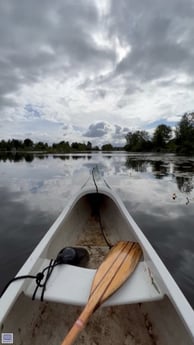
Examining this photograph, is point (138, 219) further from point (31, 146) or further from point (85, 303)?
point (31, 146)

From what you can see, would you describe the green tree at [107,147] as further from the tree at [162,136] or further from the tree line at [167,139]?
the tree at [162,136]

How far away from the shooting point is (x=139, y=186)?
9.33 metres

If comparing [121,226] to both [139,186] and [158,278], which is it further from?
[139,186]

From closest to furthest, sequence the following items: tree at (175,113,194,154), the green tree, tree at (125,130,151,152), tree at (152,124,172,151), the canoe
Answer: the canoe < tree at (175,113,194,154) < tree at (152,124,172,151) < tree at (125,130,151,152) < the green tree

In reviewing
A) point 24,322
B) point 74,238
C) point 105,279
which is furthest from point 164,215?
point 24,322

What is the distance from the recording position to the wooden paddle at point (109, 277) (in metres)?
1.22

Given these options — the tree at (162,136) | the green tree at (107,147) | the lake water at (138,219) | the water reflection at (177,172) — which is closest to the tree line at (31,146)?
the green tree at (107,147)

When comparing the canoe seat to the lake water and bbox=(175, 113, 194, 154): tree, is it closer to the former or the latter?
the lake water

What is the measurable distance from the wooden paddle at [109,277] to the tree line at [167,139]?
50.5m

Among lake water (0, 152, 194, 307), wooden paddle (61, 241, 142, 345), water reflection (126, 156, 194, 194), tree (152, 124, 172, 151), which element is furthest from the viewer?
tree (152, 124, 172, 151)

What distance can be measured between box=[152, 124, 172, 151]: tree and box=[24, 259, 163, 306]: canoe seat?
229 ft

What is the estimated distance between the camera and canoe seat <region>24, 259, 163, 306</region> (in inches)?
59.5

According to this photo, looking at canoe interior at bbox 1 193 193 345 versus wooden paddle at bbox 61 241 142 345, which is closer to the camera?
wooden paddle at bbox 61 241 142 345

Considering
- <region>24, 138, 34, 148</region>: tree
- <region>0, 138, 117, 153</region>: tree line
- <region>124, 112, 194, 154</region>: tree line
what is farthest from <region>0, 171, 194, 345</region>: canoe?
<region>24, 138, 34, 148</region>: tree
